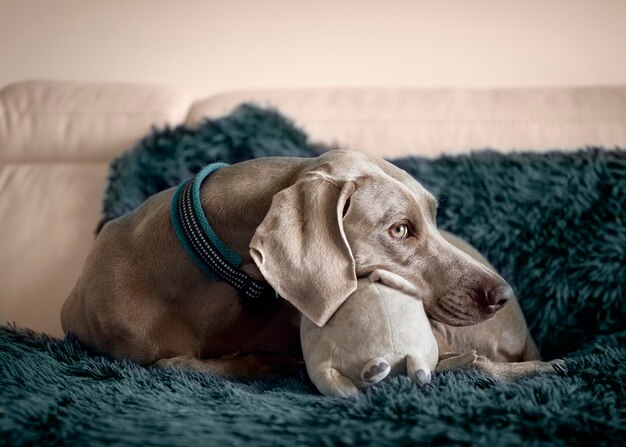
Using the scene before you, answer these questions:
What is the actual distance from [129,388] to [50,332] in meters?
0.95

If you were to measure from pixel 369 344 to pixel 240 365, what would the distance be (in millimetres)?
404

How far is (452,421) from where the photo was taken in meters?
1.00

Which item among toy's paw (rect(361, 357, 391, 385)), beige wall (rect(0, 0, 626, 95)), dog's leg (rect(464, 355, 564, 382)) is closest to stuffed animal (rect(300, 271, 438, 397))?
toy's paw (rect(361, 357, 391, 385))

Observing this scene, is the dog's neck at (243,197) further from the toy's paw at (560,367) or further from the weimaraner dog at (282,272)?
the toy's paw at (560,367)

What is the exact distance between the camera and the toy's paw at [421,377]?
116 cm

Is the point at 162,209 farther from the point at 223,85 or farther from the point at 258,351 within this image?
the point at 223,85

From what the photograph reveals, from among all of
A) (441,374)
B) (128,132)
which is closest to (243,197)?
(441,374)

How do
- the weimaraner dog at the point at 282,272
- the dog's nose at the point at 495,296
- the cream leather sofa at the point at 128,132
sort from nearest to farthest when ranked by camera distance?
1. the weimaraner dog at the point at 282,272
2. the dog's nose at the point at 495,296
3. the cream leather sofa at the point at 128,132

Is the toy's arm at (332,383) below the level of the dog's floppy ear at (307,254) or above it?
below

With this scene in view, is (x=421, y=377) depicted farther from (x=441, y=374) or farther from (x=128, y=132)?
(x=128, y=132)

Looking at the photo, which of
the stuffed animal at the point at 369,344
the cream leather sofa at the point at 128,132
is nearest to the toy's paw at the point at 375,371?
the stuffed animal at the point at 369,344

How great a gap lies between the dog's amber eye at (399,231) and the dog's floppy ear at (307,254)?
0.14 meters

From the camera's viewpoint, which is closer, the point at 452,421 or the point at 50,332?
the point at 452,421

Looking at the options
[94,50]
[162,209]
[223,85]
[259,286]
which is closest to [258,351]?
[259,286]
